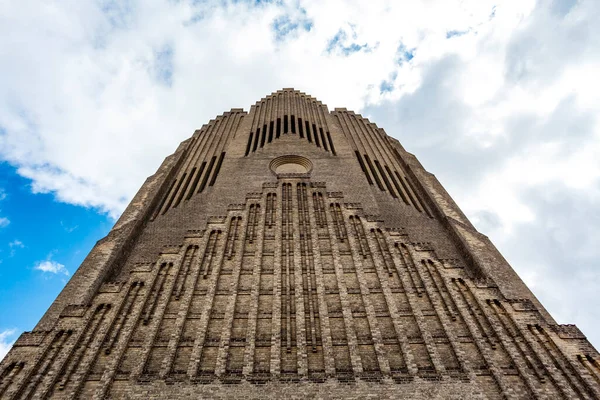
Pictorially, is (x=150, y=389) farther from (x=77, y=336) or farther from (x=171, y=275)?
(x=171, y=275)

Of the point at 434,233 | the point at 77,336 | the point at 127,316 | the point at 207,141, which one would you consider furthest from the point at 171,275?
the point at 207,141

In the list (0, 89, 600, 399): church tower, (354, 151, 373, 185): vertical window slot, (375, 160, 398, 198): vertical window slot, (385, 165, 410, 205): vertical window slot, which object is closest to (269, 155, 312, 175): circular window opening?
(354, 151, 373, 185): vertical window slot

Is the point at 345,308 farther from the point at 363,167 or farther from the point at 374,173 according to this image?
the point at 363,167

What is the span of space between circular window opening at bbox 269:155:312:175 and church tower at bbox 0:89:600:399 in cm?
421

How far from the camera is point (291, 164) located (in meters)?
21.5

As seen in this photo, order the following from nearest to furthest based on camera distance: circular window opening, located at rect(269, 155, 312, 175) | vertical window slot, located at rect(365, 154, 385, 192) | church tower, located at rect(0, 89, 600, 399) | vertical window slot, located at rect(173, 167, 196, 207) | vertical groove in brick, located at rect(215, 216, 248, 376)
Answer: church tower, located at rect(0, 89, 600, 399) < vertical groove in brick, located at rect(215, 216, 248, 376) < vertical window slot, located at rect(173, 167, 196, 207) < vertical window slot, located at rect(365, 154, 385, 192) < circular window opening, located at rect(269, 155, 312, 175)

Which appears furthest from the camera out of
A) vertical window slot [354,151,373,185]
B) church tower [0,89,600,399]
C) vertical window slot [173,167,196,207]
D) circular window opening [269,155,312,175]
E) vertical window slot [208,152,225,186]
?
vertical window slot [208,152,225,186]

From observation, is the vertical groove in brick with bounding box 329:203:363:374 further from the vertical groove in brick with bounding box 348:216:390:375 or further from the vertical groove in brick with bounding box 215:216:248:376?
the vertical groove in brick with bounding box 215:216:248:376

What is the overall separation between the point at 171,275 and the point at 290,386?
5.14 meters

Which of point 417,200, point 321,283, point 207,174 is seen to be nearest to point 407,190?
point 417,200

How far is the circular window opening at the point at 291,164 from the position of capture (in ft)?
68.0

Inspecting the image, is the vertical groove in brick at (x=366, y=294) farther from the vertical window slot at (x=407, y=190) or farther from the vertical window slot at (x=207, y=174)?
the vertical window slot at (x=207, y=174)

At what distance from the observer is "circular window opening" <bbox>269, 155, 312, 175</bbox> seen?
68.0 feet

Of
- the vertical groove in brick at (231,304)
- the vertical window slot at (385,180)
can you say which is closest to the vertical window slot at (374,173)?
the vertical window slot at (385,180)
